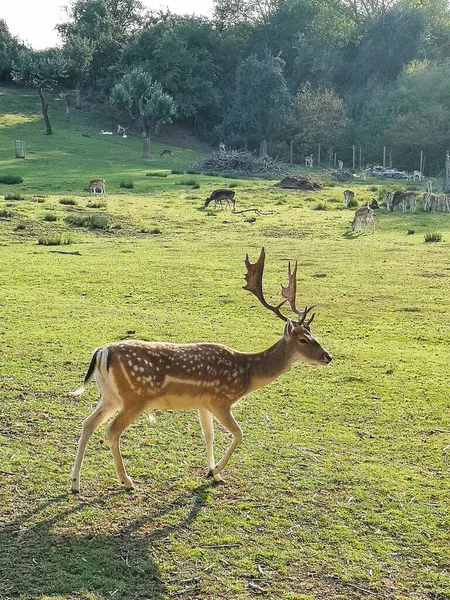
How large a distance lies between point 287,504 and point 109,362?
1.61 m

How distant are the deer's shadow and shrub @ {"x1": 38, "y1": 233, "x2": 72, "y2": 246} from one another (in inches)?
470

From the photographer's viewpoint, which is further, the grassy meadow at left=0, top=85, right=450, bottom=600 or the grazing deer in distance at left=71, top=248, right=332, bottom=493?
the grazing deer in distance at left=71, top=248, right=332, bottom=493

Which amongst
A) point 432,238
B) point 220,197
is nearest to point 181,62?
point 220,197

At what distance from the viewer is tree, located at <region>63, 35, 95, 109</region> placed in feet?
176

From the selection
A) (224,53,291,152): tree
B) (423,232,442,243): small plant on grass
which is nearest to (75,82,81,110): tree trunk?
(224,53,291,152): tree

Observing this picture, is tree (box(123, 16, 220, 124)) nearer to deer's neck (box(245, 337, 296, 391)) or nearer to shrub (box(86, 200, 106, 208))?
shrub (box(86, 200, 106, 208))

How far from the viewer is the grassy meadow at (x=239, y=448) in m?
4.49

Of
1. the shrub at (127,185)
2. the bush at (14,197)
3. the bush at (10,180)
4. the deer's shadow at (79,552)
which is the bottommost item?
the deer's shadow at (79,552)

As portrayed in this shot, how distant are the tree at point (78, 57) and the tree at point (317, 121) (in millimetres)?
15441

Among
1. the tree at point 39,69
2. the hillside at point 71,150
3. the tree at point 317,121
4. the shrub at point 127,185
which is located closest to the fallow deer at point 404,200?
the hillside at point 71,150

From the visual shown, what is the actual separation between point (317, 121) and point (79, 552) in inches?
1925

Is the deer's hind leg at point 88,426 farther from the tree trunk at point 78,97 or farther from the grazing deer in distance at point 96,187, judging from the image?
the tree trunk at point 78,97

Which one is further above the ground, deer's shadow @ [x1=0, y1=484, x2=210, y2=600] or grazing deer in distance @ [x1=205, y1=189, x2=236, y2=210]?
grazing deer in distance @ [x1=205, y1=189, x2=236, y2=210]

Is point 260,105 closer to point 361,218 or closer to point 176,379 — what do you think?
point 361,218
